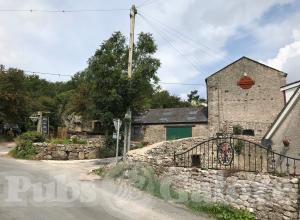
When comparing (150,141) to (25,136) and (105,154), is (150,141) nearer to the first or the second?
(105,154)

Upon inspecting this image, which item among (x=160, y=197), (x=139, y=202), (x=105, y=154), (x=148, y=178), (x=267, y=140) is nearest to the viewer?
(x=139, y=202)

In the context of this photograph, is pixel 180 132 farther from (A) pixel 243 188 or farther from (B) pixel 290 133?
(A) pixel 243 188

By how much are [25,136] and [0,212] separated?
52.2 feet

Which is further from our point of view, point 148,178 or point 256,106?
point 256,106

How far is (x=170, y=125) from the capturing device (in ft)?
114

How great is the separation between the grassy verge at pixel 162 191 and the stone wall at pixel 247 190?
0.27 m

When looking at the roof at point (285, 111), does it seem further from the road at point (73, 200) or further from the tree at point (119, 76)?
the tree at point (119, 76)

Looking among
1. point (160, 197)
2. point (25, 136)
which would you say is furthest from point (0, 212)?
point (25, 136)

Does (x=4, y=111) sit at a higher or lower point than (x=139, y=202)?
higher

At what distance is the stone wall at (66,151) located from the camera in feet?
79.4

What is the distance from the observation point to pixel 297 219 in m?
9.39

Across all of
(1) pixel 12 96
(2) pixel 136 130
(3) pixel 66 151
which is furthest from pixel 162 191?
(1) pixel 12 96

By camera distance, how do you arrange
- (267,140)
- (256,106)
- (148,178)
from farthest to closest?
1. (256,106)
2. (267,140)
3. (148,178)

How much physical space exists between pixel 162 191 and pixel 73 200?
3536 mm
